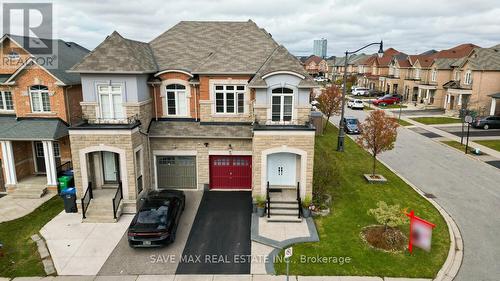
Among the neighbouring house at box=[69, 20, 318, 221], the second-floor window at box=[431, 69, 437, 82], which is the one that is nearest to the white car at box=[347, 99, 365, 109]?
the second-floor window at box=[431, 69, 437, 82]

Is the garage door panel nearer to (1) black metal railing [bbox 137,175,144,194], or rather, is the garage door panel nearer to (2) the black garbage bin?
(1) black metal railing [bbox 137,175,144,194]

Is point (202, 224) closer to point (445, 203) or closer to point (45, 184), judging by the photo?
point (45, 184)

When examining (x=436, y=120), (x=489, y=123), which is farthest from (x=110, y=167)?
(x=436, y=120)

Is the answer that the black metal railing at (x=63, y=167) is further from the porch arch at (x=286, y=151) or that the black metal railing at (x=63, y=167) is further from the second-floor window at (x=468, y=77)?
the second-floor window at (x=468, y=77)

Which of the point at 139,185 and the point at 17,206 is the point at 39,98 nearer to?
the point at 17,206

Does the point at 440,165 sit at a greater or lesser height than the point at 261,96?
lesser

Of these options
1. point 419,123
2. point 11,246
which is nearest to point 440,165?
point 419,123

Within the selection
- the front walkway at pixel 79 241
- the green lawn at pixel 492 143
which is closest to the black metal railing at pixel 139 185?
the front walkway at pixel 79 241
